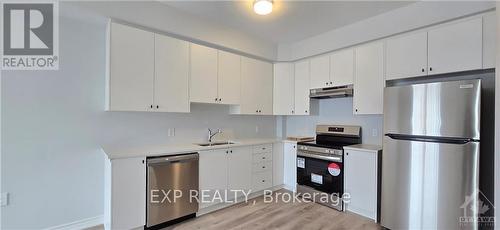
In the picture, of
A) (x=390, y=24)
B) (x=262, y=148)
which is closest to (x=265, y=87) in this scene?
(x=262, y=148)

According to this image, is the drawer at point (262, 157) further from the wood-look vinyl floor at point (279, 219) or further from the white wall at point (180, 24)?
the white wall at point (180, 24)

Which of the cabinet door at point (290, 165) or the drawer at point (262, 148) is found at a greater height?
the drawer at point (262, 148)

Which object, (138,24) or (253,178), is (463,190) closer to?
(253,178)

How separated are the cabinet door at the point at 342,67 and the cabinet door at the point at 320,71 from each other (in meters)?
0.07

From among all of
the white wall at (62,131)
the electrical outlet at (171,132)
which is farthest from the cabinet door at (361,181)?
the white wall at (62,131)

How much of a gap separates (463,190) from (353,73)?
5.84ft

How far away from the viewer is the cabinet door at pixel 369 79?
2.96 meters

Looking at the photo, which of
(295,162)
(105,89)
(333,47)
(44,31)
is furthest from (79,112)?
(333,47)

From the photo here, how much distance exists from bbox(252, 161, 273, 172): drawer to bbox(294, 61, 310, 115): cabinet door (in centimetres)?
99

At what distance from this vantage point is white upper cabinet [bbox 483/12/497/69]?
7.08 feet

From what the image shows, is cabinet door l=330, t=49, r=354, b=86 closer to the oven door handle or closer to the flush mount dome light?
the oven door handle

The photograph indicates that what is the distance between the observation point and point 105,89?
2.66 metres

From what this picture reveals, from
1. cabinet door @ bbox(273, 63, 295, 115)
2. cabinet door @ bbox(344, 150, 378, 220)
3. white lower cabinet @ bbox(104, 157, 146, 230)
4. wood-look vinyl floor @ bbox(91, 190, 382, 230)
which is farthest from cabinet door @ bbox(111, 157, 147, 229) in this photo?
cabinet door @ bbox(344, 150, 378, 220)

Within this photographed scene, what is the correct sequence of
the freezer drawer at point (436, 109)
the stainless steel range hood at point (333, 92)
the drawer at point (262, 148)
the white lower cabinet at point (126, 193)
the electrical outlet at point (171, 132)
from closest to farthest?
1. the freezer drawer at point (436, 109)
2. the white lower cabinet at point (126, 193)
3. the electrical outlet at point (171, 132)
4. the stainless steel range hood at point (333, 92)
5. the drawer at point (262, 148)
